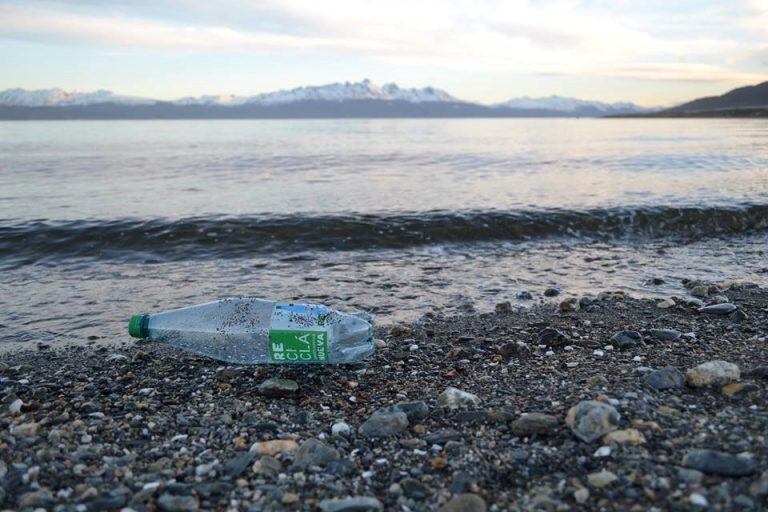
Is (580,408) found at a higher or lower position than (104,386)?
higher

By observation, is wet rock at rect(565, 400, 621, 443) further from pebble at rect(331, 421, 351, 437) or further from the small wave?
the small wave

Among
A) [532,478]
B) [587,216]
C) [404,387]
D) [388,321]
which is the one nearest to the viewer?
[532,478]

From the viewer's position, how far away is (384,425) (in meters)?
3.61

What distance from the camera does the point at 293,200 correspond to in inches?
660

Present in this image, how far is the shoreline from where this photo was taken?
9.23 feet

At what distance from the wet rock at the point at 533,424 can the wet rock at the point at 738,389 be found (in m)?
1.17

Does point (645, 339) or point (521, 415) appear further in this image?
point (645, 339)

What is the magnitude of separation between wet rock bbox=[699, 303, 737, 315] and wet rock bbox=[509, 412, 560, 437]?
3963mm

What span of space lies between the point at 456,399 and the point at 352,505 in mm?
1356

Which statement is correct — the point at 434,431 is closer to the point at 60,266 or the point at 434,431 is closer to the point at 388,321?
the point at 388,321

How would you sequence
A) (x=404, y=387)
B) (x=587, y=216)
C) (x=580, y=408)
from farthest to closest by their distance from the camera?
(x=587, y=216), (x=404, y=387), (x=580, y=408)

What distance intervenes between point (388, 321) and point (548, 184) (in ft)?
47.0

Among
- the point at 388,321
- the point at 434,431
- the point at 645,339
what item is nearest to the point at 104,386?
the point at 434,431

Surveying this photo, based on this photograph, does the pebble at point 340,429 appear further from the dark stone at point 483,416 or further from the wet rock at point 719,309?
the wet rock at point 719,309
